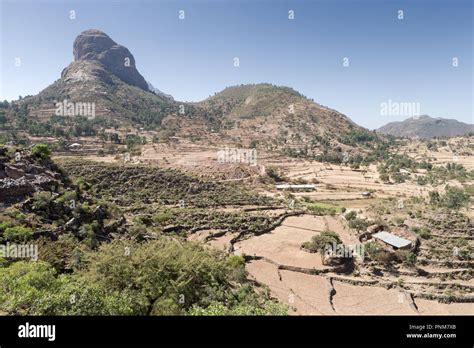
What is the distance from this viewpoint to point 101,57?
17725 cm

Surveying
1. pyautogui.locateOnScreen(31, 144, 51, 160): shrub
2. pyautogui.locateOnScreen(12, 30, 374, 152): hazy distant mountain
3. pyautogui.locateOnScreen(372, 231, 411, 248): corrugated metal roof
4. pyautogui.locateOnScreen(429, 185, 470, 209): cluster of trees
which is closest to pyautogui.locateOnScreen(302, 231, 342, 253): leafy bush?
pyautogui.locateOnScreen(372, 231, 411, 248): corrugated metal roof

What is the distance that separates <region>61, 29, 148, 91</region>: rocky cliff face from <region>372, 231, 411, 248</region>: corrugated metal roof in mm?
165057

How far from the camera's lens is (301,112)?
515 ft

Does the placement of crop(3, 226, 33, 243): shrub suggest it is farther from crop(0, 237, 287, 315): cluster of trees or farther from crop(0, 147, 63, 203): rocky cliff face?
crop(0, 147, 63, 203): rocky cliff face

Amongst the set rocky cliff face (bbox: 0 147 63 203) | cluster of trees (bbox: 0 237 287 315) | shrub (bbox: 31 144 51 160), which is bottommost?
cluster of trees (bbox: 0 237 287 315)

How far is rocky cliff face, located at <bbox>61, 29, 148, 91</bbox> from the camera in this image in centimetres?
17345

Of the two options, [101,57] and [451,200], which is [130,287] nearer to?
[451,200]

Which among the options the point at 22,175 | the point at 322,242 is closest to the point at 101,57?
the point at 22,175

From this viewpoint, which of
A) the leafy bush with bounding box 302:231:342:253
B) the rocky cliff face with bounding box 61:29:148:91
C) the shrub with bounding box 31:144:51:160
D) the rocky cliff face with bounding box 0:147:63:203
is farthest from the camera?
the rocky cliff face with bounding box 61:29:148:91

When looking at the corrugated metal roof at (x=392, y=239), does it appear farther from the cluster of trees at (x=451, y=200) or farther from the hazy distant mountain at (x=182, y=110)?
the hazy distant mountain at (x=182, y=110)

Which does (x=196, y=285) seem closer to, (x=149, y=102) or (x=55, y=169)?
(x=55, y=169)

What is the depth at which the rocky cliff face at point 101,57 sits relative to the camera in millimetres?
173450

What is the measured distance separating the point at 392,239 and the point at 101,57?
183m
